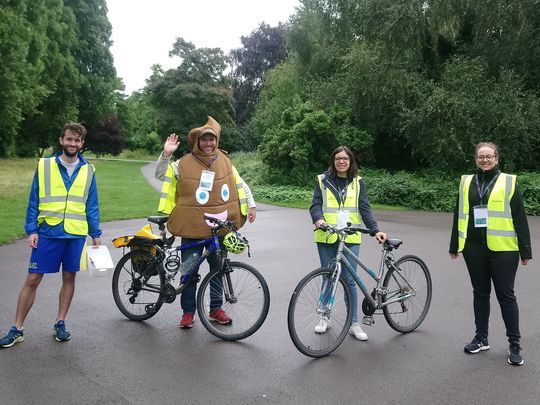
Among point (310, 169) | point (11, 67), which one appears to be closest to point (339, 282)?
point (310, 169)

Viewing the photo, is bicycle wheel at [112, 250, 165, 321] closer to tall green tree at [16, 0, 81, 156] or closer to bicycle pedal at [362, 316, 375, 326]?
bicycle pedal at [362, 316, 375, 326]

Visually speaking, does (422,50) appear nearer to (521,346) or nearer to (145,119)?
(521,346)

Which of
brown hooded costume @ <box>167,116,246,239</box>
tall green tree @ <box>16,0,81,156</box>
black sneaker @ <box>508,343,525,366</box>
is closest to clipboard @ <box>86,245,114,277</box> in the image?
brown hooded costume @ <box>167,116,246,239</box>

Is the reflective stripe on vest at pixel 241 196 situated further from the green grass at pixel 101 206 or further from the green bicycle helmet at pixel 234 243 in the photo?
the green grass at pixel 101 206

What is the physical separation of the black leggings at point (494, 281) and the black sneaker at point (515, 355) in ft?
0.16

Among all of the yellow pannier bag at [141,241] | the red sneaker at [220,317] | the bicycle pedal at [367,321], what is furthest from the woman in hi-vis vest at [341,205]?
the yellow pannier bag at [141,241]

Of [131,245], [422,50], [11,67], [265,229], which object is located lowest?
[265,229]

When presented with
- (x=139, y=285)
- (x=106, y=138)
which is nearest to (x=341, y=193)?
(x=139, y=285)

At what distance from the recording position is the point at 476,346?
15.3ft

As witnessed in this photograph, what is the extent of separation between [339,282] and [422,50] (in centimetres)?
2127

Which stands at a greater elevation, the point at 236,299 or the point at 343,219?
the point at 343,219

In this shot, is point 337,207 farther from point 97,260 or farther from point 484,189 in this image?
point 97,260

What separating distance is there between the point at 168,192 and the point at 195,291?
103 centimetres

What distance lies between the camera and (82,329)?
17.0 feet
